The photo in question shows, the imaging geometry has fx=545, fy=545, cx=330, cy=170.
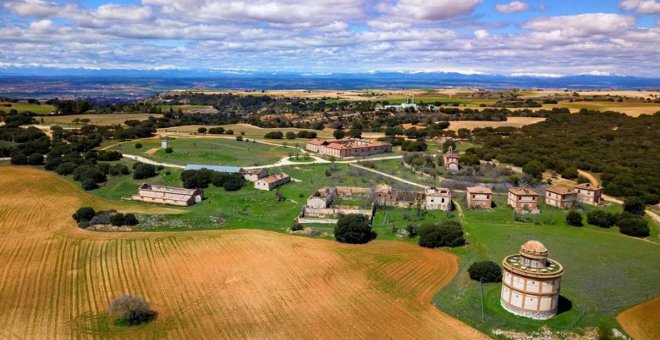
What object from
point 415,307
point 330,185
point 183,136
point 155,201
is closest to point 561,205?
point 330,185

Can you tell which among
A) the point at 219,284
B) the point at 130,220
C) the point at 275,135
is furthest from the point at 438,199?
the point at 275,135

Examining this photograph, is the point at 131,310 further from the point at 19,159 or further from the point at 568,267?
the point at 19,159

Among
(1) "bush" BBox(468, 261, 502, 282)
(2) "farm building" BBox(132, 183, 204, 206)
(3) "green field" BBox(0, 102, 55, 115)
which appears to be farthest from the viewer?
(3) "green field" BBox(0, 102, 55, 115)

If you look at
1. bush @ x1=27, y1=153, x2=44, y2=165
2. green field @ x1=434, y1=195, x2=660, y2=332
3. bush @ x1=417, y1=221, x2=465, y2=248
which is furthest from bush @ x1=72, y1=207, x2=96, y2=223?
green field @ x1=434, y1=195, x2=660, y2=332

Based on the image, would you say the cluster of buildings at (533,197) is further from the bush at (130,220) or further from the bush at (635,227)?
the bush at (130,220)

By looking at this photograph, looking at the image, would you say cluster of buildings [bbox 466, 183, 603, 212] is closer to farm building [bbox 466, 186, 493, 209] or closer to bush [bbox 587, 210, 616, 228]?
farm building [bbox 466, 186, 493, 209]

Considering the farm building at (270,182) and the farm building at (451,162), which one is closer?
the farm building at (270,182)

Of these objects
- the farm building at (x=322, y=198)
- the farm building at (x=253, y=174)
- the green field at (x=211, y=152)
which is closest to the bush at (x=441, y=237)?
the farm building at (x=322, y=198)
